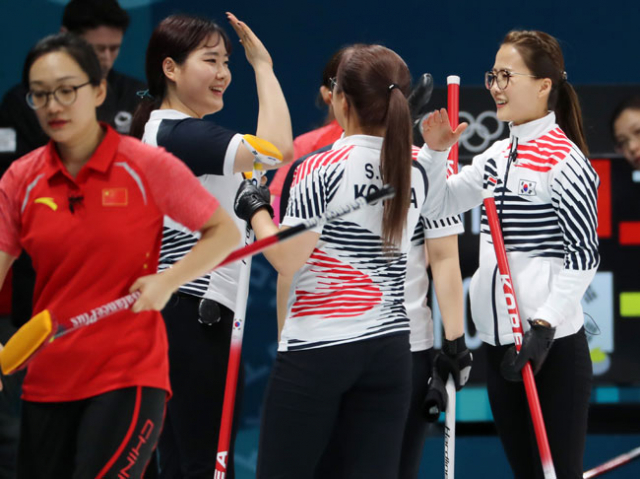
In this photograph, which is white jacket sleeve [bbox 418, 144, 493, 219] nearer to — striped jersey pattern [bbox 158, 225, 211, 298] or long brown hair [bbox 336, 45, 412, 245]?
long brown hair [bbox 336, 45, 412, 245]

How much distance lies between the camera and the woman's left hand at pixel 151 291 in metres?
2.01

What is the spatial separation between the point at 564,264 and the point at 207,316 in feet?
3.21

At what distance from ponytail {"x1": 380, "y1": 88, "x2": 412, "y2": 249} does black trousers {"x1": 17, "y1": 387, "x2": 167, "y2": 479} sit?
66 centimetres

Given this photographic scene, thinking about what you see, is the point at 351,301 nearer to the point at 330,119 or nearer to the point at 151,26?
the point at 330,119

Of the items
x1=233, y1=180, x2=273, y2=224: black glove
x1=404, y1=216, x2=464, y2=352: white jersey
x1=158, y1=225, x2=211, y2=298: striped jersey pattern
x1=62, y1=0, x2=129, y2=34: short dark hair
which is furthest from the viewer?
x1=62, y1=0, x2=129, y2=34: short dark hair

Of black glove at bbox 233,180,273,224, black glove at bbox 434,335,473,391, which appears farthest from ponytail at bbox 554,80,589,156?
black glove at bbox 233,180,273,224

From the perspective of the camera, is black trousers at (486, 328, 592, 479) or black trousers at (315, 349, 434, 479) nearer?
black trousers at (486, 328, 592, 479)

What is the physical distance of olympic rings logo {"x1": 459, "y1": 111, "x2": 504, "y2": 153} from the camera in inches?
163

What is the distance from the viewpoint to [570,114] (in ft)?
9.95

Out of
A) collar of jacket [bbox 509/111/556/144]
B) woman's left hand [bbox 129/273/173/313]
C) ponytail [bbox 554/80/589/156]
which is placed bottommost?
woman's left hand [bbox 129/273/173/313]

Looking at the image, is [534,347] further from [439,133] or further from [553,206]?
[439,133]

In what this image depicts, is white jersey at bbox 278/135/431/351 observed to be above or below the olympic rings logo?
below

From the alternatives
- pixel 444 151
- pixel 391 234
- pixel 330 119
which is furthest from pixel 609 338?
pixel 391 234

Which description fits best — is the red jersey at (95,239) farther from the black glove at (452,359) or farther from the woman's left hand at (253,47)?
the black glove at (452,359)
